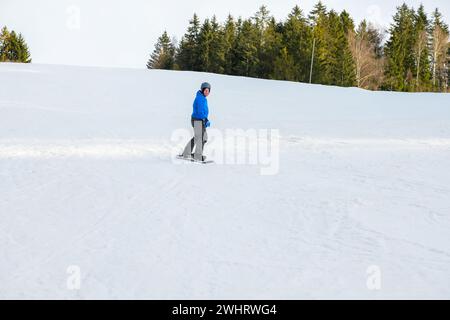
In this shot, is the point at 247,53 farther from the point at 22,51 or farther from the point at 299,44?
the point at 22,51

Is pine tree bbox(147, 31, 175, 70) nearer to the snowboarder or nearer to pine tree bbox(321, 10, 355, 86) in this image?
pine tree bbox(321, 10, 355, 86)

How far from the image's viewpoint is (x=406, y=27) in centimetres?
6338

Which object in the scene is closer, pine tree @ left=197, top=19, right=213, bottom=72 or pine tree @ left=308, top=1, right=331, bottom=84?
pine tree @ left=308, top=1, right=331, bottom=84

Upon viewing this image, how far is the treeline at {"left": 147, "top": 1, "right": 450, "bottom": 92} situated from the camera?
5225 cm

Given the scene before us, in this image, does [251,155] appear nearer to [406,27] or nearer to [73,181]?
[73,181]

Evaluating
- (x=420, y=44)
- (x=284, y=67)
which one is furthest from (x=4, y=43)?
(x=420, y=44)

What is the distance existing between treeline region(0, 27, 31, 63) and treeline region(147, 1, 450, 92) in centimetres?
2195

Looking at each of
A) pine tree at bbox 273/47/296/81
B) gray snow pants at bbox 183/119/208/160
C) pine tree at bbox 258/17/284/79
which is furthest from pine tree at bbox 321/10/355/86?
gray snow pants at bbox 183/119/208/160

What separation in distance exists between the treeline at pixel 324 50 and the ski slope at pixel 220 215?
37.5 meters

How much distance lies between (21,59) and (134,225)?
68.3 m

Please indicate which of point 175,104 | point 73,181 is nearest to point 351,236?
point 73,181

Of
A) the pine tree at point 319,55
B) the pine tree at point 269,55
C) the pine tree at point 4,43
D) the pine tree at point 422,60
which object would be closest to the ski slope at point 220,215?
the pine tree at point 319,55

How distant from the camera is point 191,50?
64.5 metres

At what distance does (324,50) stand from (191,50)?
65.7 ft
